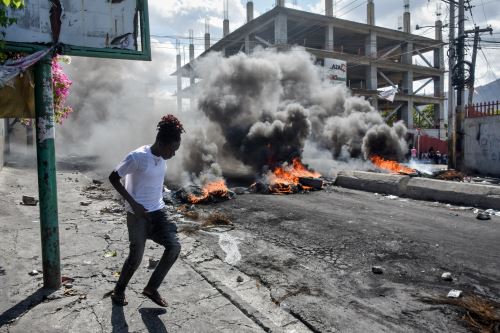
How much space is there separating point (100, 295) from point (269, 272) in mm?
2020

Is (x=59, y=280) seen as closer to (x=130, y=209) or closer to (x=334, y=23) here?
(x=130, y=209)

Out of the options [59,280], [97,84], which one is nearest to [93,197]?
[59,280]

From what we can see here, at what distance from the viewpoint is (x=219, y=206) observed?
30.5 ft

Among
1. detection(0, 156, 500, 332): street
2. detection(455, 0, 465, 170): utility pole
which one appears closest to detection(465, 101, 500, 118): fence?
detection(455, 0, 465, 170): utility pole

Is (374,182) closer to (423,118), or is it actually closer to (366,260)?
(366,260)

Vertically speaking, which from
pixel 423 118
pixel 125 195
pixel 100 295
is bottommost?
pixel 100 295

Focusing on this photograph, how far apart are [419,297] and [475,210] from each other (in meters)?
6.01

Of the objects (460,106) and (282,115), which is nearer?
(460,106)

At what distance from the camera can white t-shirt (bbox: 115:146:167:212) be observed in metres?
3.14

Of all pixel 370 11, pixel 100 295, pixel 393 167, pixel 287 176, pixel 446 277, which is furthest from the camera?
pixel 370 11

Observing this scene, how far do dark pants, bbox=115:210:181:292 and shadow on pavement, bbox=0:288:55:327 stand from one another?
866 mm

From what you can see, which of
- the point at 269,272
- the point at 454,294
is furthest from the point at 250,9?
the point at 454,294

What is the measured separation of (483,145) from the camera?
16.3 metres

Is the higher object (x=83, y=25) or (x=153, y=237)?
(x=83, y=25)
